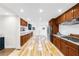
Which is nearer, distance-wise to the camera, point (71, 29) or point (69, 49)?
point (69, 49)

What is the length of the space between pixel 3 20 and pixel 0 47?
1.77 metres

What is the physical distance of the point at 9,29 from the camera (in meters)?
8.06

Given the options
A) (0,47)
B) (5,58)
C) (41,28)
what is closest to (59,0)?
(5,58)

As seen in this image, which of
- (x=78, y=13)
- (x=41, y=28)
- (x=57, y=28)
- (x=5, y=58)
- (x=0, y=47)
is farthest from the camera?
(x=41, y=28)

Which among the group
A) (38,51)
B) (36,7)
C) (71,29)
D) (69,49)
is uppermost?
(36,7)

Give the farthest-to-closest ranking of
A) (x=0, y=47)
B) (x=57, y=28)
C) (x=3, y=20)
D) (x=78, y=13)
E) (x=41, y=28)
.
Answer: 1. (x=41, y=28)
2. (x=57, y=28)
3. (x=3, y=20)
4. (x=0, y=47)
5. (x=78, y=13)

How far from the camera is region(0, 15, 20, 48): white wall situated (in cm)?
797

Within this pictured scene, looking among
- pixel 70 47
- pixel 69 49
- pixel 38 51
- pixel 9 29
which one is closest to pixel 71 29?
pixel 38 51

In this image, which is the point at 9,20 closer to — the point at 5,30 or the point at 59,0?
the point at 5,30

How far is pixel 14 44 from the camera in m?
8.02

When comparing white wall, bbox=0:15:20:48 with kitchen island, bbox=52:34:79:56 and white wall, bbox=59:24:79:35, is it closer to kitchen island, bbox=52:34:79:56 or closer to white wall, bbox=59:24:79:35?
white wall, bbox=59:24:79:35

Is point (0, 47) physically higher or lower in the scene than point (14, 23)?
lower

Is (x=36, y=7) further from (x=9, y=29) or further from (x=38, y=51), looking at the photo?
(x=9, y=29)

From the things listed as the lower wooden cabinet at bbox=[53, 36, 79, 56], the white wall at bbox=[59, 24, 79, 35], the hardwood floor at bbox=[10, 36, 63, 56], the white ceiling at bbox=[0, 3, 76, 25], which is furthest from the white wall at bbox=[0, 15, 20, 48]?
the lower wooden cabinet at bbox=[53, 36, 79, 56]
